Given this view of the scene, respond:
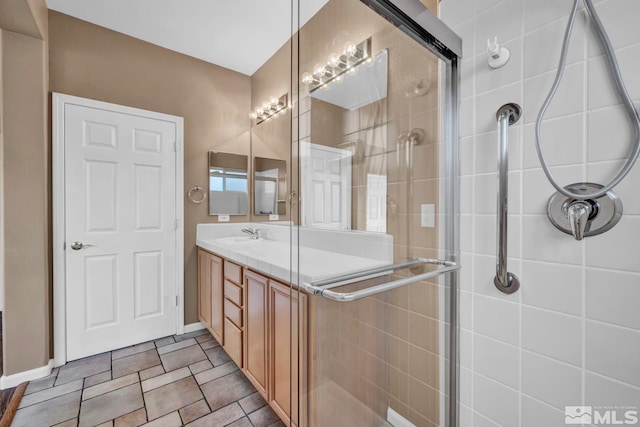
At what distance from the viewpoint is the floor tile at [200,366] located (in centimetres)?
191

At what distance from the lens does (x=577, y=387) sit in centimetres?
85

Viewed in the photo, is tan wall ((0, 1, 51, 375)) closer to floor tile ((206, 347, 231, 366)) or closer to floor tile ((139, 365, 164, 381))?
floor tile ((139, 365, 164, 381))

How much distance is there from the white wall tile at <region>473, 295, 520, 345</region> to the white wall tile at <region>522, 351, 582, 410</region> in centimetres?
7

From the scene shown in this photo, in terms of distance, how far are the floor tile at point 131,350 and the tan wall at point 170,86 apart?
352 mm

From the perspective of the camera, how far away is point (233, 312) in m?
1.83

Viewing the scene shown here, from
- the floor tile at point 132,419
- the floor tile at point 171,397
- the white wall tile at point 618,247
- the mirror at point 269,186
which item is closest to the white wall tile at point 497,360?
the white wall tile at point 618,247

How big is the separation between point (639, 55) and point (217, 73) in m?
2.94

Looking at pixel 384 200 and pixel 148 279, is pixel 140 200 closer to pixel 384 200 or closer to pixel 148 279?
pixel 148 279

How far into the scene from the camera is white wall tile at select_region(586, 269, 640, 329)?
0.76 m

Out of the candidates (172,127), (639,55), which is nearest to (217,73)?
(172,127)

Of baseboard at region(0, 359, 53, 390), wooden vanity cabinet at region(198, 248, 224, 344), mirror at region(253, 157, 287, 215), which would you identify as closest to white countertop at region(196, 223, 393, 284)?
wooden vanity cabinet at region(198, 248, 224, 344)

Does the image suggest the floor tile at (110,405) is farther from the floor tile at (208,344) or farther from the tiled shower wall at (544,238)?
the tiled shower wall at (544,238)

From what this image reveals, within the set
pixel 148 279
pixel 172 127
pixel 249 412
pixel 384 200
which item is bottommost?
pixel 249 412

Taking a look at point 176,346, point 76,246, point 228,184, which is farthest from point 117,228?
point 176,346
